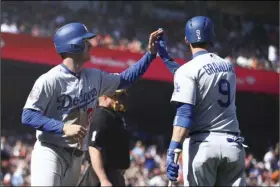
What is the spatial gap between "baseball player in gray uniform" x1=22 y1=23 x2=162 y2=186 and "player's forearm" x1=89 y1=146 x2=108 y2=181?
0.92 metres

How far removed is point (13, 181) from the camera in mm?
13242

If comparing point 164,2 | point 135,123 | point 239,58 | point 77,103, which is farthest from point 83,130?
point 164,2

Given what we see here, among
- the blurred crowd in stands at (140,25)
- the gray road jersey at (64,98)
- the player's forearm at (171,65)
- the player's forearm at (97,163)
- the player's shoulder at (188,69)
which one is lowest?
the player's forearm at (97,163)

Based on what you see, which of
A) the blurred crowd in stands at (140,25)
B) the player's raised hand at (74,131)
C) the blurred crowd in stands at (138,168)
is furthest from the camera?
the blurred crowd in stands at (140,25)

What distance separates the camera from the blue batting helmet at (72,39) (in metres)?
5.59

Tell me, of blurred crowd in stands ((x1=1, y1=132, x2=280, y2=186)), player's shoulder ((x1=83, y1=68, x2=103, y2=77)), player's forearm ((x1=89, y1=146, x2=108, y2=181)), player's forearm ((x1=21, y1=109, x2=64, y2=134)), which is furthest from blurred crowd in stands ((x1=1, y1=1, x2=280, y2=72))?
player's forearm ((x1=21, y1=109, x2=64, y2=134))

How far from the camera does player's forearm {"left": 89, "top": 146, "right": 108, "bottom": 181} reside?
669cm

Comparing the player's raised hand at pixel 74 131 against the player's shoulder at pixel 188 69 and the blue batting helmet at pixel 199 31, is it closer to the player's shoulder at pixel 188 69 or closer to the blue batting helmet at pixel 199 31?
the player's shoulder at pixel 188 69

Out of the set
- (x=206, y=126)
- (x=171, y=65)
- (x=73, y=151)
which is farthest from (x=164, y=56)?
(x=73, y=151)

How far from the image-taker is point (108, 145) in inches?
270

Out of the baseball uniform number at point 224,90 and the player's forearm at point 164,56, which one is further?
the player's forearm at point 164,56

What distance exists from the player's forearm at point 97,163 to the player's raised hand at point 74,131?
4.80 ft

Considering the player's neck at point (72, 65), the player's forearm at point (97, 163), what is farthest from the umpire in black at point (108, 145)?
the player's neck at point (72, 65)

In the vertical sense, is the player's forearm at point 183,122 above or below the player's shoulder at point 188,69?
below
